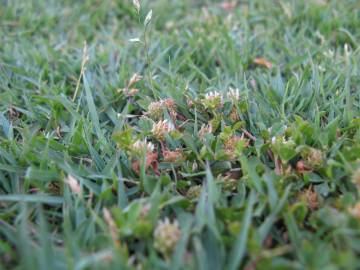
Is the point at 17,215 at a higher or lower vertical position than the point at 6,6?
lower

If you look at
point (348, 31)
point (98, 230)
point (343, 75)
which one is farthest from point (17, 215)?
point (348, 31)

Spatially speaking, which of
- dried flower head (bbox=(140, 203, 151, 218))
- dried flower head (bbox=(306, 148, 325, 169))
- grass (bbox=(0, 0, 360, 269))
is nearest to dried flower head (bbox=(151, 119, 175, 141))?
grass (bbox=(0, 0, 360, 269))

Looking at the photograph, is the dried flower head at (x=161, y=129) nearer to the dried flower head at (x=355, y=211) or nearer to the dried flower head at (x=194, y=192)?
the dried flower head at (x=194, y=192)

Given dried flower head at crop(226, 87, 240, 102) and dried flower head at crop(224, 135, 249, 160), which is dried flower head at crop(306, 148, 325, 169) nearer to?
dried flower head at crop(224, 135, 249, 160)

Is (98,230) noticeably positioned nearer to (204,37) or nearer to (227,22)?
(204,37)

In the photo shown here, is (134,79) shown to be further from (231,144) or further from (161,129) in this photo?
(231,144)

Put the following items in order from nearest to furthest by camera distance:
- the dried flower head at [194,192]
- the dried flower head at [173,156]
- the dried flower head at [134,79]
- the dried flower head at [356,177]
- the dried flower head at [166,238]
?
the dried flower head at [166,238] < the dried flower head at [356,177] < the dried flower head at [194,192] < the dried flower head at [173,156] < the dried flower head at [134,79]

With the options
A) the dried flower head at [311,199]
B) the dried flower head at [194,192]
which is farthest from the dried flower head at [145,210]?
the dried flower head at [311,199]
